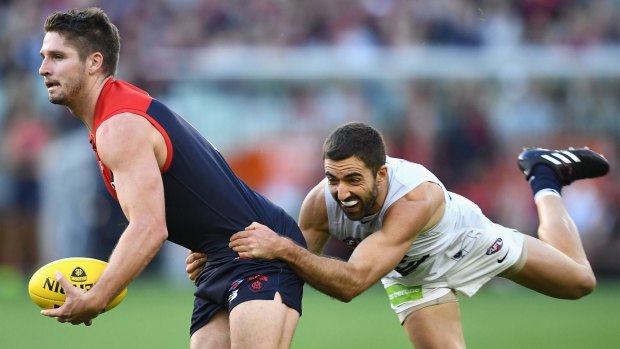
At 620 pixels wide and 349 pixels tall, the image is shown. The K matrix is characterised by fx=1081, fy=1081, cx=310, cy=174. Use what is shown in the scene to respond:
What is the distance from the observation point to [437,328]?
714 cm

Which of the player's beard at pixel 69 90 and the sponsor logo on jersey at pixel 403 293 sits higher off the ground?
the player's beard at pixel 69 90

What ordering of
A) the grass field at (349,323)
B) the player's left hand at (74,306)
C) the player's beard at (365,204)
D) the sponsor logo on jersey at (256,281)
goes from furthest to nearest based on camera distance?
the grass field at (349,323)
the player's beard at (365,204)
the sponsor logo on jersey at (256,281)
the player's left hand at (74,306)

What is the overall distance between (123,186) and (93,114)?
579 mm

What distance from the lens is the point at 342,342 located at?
10805 mm

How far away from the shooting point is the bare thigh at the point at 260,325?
18.6 feet

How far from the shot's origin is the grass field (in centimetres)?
1068

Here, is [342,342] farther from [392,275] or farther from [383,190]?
[383,190]

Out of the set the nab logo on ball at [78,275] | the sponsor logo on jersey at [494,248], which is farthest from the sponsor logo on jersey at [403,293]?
the nab logo on ball at [78,275]

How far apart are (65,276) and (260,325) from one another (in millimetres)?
1057

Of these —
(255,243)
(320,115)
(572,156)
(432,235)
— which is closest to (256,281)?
(255,243)

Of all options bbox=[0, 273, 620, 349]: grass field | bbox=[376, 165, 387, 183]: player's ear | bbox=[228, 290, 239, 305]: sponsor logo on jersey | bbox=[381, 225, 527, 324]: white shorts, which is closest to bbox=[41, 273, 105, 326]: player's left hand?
bbox=[228, 290, 239, 305]: sponsor logo on jersey

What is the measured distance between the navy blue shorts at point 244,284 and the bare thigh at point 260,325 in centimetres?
5

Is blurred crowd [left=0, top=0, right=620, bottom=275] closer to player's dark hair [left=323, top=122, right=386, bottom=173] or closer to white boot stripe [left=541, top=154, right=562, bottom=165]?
white boot stripe [left=541, top=154, right=562, bottom=165]

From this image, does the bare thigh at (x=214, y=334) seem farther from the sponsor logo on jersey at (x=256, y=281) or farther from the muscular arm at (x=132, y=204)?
the muscular arm at (x=132, y=204)
